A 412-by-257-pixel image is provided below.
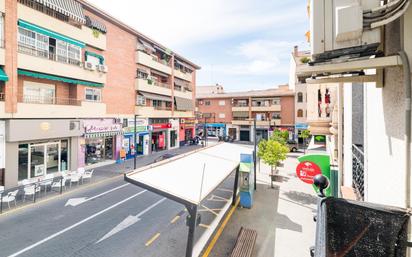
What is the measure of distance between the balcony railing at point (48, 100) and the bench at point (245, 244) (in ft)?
55.3

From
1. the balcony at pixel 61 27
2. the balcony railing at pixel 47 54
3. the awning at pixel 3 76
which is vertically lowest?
the awning at pixel 3 76

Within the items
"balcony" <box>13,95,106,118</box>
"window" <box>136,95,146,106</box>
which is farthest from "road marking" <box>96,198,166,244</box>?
"window" <box>136,95,146,106</box>

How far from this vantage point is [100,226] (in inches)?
366

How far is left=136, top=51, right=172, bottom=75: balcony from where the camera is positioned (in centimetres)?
2550

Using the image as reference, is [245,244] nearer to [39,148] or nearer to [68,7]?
[39,148]

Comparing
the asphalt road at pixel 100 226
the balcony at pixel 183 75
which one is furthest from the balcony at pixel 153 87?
the asphalt road at pixel 100 226

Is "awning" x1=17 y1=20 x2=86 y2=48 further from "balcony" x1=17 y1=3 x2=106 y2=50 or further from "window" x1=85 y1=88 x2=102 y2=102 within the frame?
"window" x1=85 y1=88 x2=102 y2=102

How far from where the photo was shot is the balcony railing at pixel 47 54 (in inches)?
575

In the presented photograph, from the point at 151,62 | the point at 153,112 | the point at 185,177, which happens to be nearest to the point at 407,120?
the point at 185,177

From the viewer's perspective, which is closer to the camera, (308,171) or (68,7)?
(308,171)

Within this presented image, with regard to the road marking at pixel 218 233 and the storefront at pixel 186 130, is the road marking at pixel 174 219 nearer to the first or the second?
the road marking at pixel 218 233

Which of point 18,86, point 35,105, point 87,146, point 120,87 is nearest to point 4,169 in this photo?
point 35,105

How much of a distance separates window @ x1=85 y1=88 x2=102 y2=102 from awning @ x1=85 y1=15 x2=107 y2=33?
5.59 meters

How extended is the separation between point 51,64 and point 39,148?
20.7ft
